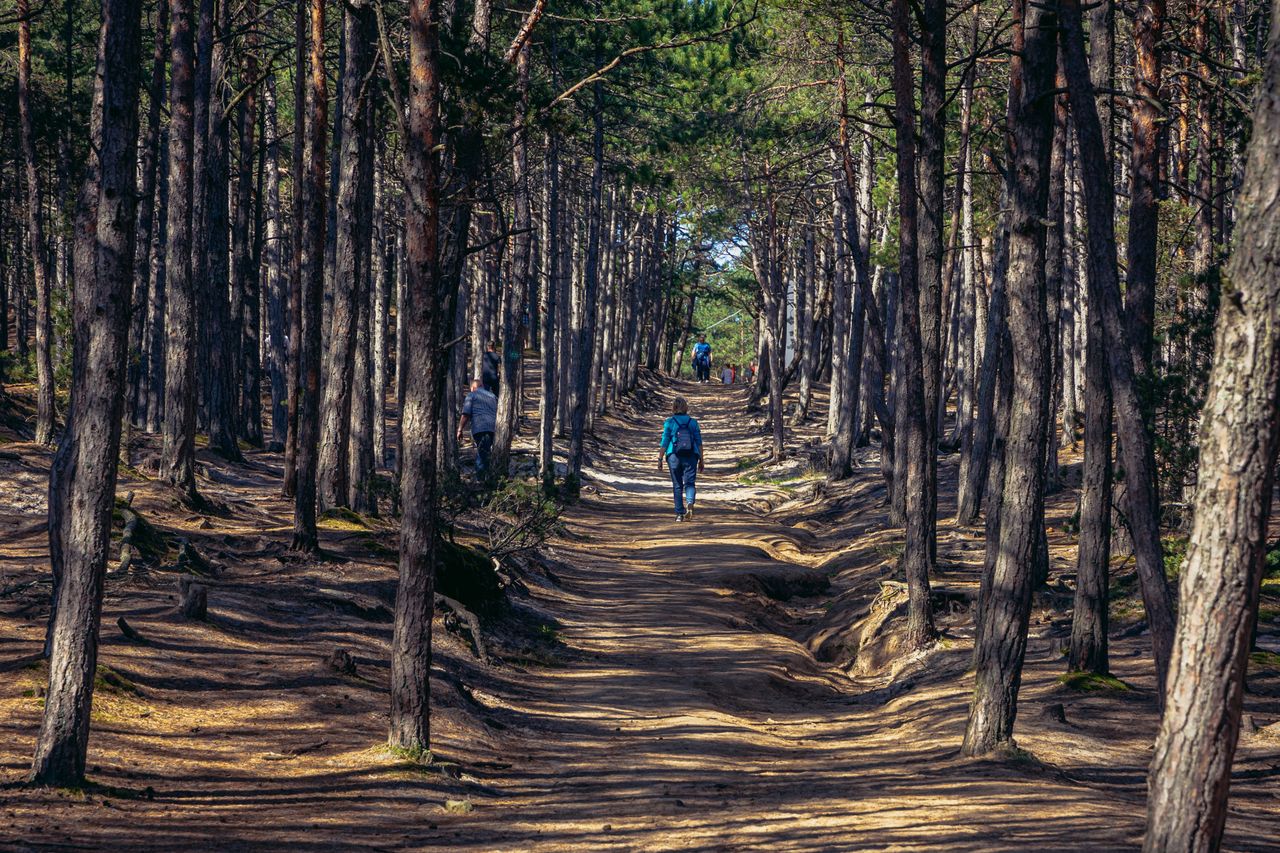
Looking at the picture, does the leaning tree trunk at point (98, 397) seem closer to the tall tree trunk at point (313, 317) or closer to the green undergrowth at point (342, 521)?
the tall tree trunk at point (313, 317)

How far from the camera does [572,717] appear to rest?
1030 cm

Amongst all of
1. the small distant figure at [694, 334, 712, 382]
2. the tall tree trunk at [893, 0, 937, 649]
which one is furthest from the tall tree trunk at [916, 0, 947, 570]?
the small distant figure at [694, 334, 712, 382]

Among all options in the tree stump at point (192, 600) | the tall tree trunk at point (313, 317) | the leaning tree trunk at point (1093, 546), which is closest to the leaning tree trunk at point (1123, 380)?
the leaning tree trunk at point (1093, 546)

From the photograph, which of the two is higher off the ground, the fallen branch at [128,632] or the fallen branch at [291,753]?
the fallen branch at [128,632]

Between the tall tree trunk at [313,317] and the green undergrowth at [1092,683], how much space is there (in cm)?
788

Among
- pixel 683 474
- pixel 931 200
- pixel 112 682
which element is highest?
pixel 931 200

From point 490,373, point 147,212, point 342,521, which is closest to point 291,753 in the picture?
point 342,521

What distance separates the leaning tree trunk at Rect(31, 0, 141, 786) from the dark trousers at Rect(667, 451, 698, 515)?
15.0 meters

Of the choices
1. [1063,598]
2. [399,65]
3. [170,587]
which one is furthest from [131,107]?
[1063,598]

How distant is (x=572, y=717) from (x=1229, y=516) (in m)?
6.78

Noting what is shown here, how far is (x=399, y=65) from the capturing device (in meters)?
13.7

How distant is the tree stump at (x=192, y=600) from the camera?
32.6ft

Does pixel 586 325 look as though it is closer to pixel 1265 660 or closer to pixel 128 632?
pixel 1265 660

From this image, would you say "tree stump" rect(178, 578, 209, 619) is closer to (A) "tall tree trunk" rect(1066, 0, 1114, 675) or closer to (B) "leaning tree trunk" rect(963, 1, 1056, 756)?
(B) "leaning tree trunk" rect(963, 1, 1056, 756)
